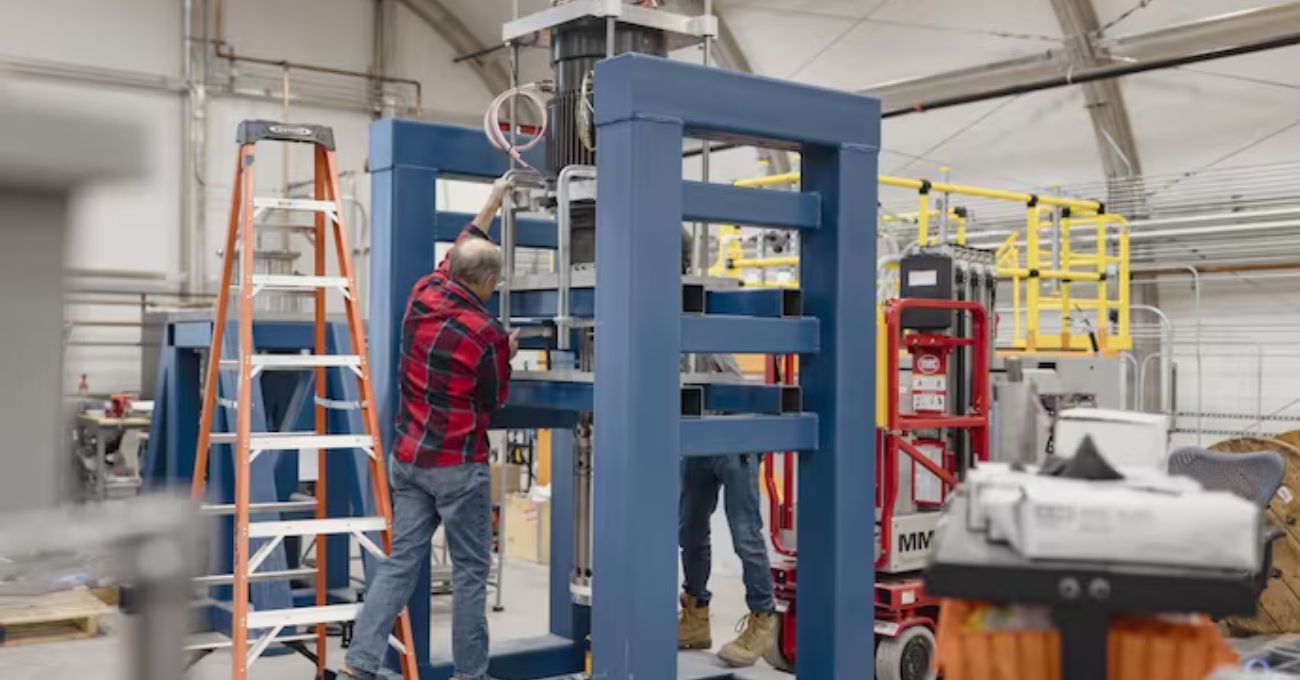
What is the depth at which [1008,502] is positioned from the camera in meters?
2.30

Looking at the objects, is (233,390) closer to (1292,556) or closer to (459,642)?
(459,642)

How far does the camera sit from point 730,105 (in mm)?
4465

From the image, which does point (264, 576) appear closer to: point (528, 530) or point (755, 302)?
point (755, 302)

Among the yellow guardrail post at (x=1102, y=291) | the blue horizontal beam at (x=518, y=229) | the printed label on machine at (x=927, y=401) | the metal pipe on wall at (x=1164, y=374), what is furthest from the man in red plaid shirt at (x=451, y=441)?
the metal pipe on wall at (x=1164, y=374)

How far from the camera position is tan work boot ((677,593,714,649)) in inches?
282

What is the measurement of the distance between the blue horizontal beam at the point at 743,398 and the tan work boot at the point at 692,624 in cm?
202

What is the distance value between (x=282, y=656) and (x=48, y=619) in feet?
4.75

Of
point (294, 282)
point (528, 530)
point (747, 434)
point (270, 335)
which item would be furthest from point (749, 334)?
point (528, 530)

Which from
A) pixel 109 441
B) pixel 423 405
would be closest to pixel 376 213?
pixel 423 405

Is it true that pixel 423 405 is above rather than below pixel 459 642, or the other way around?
above

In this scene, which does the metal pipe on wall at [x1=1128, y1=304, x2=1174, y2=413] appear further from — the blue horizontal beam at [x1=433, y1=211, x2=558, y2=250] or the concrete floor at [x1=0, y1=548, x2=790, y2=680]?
the blue horizontal beam at [x1=433, y1=211, x2=558, y2=250]

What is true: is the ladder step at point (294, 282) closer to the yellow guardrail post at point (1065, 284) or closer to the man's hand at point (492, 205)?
the man's hand at point (492, 205)

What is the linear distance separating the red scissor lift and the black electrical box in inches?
3.6

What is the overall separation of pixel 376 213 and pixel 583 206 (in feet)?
3.74
